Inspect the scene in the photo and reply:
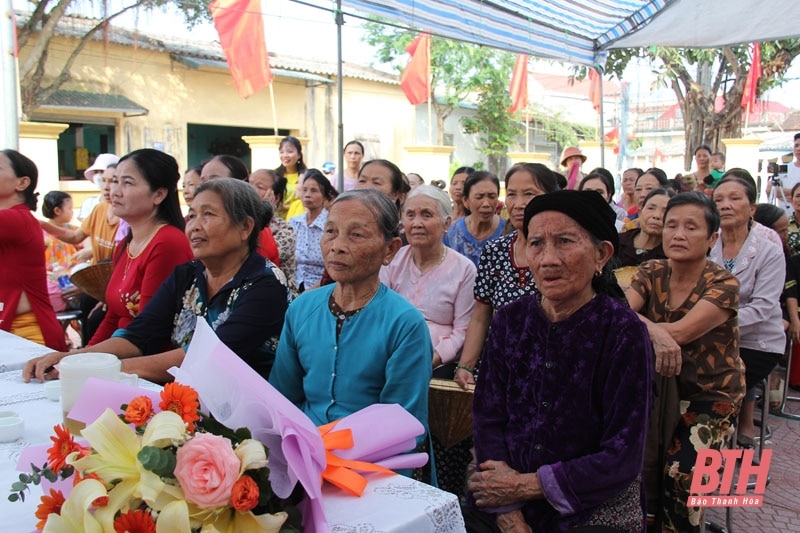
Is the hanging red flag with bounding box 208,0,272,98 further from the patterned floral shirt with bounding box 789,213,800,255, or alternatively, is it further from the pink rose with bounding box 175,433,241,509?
the pink rose with bounding box 175,433,241,509

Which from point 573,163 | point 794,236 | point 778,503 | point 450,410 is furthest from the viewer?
point 573,163

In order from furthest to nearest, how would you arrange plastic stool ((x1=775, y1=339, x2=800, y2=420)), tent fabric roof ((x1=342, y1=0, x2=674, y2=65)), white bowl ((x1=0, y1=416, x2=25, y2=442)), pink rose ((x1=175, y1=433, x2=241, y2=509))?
tent fabric roof ((x1=342, y1=0, x2=674, y2=65))
plastic stool ((x1=775, y1=339, x2=800, y2=420))
white bowl ((x1=0, y1=416, x2=25, y2=442))
pink rose ((x1=175, y1=433, x2=241, y2=509))

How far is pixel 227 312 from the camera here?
2.67 m

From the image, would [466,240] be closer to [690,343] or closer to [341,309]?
[690,343]

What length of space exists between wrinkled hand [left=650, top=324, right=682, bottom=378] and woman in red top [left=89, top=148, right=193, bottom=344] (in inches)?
84.7

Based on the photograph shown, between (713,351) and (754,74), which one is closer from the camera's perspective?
(713,351)

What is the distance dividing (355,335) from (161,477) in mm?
1141

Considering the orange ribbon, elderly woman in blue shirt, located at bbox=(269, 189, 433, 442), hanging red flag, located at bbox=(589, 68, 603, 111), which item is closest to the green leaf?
the orange ribbon

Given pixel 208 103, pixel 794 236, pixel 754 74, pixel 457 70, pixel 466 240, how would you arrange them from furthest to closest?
1. pixel 457 70
2. pixel 208 103
3. pixel 754 74
4. pixel 794 236
5. pixel 466 240

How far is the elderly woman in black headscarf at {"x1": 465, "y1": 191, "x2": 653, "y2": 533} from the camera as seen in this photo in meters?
2.06

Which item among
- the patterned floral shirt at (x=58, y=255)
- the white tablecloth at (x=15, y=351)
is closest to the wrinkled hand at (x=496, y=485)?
the white tablecloth at (x=15, y=351)

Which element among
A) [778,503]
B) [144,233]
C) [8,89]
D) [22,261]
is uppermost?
[8,89]

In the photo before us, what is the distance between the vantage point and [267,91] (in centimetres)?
1872

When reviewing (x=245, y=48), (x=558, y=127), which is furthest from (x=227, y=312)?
(x=558, y=127)
